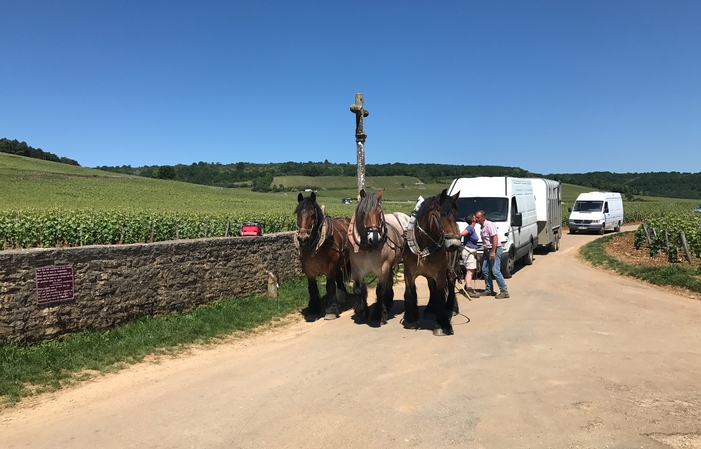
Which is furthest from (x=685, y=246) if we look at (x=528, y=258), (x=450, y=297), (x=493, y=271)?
(x=450, y=297)

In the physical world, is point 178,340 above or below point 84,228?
below

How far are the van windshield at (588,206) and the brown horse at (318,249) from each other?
25.0 meters

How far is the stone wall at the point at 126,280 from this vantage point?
19.8ft

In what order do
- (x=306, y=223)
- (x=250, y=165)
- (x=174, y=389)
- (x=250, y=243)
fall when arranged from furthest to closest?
(x=250, y=165) < (x=250, y=243) < (x=306, y=223) < (x=174, y=389)

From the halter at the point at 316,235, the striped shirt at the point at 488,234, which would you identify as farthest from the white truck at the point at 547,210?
the halter at the point at 316,235

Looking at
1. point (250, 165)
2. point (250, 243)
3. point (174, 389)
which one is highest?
point (250, 165)

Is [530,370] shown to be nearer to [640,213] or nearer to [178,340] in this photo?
[178,340]

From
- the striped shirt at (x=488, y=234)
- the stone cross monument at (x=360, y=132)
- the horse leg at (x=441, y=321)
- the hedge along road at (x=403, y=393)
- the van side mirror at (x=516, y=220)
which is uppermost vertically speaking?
the stone cross monument at (x=360, y=132)

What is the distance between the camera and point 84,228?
44.3 ft

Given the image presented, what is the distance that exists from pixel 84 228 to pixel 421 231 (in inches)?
418

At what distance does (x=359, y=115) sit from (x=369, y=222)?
16.1 ft

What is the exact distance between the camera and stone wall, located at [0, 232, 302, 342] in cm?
605

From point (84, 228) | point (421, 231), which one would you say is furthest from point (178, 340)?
point (84, 228)

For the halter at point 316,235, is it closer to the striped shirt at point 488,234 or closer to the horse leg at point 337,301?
the horse leg at point 337,301
